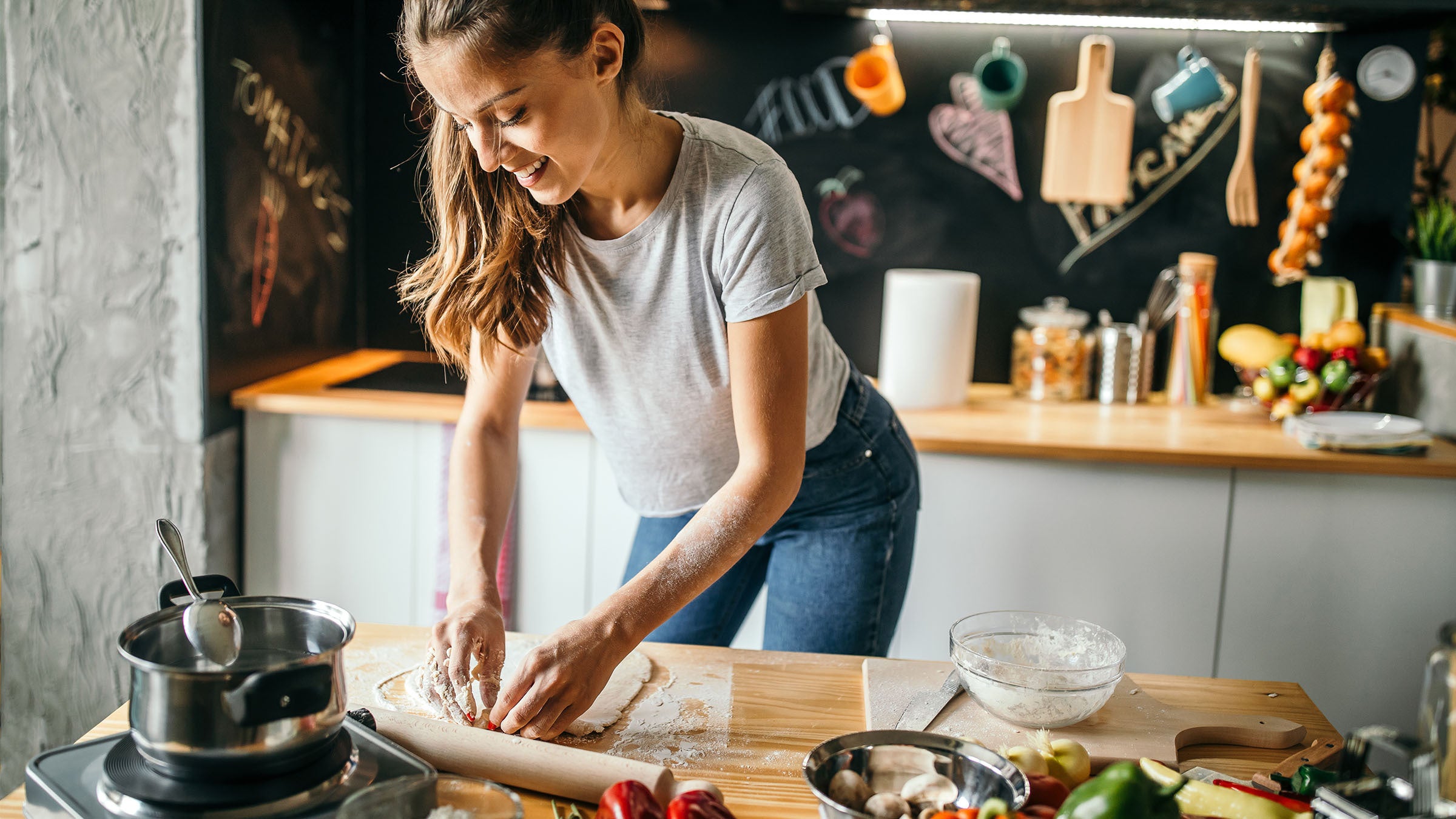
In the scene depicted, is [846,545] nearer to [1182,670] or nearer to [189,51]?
[1182,670]

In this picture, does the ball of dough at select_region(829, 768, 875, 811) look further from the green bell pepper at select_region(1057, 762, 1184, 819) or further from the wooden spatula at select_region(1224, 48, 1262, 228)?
the wooden spatula at select_region(1224, 48, 1262, 228)

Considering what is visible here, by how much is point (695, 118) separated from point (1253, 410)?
1.52 m

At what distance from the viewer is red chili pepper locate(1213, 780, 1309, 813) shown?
2.73 feet

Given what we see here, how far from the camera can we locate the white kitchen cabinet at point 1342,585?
1943 millimetres

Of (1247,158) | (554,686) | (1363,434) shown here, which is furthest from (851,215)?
(554,686)

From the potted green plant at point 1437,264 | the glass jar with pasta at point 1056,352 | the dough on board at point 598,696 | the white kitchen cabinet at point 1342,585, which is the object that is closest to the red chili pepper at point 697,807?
the dough on board at point 598,696

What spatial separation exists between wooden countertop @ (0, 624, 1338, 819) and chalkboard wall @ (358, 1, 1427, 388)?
1.41 m

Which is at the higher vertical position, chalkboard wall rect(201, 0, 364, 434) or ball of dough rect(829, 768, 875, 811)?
chalkboard wall rect(201, 0, 364, 434)

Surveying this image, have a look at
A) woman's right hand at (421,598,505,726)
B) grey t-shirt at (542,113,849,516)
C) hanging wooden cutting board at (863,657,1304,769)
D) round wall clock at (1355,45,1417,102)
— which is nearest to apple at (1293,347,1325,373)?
round wall clock at (1355,45,1417,102)

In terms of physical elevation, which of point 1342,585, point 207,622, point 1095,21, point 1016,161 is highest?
point 1095,21

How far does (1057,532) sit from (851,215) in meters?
0.84

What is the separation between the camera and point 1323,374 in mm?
2133

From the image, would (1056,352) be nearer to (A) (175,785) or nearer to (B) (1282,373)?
(B) (1282,373)

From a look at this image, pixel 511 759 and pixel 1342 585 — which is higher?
pixel 511 759
